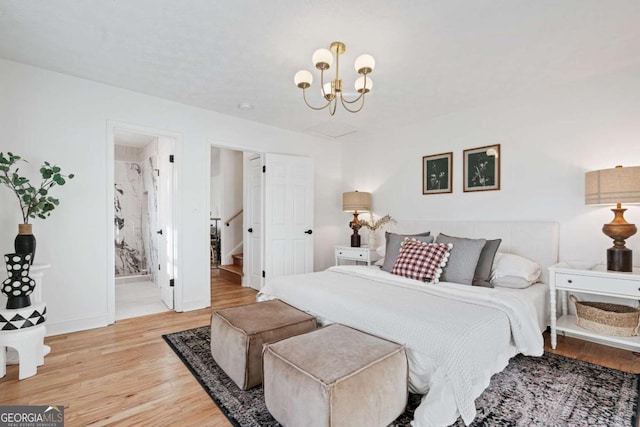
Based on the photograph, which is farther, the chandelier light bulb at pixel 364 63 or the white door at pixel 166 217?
the white door at pixel 166 217

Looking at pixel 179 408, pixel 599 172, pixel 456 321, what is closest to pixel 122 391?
pixel 179 408

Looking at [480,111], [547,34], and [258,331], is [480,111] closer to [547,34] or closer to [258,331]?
[547,34]

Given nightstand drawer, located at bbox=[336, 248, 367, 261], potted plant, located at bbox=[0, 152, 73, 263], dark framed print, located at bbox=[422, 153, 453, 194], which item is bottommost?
nightstand drawer, located at bbox=[336, 248, 367, 261]

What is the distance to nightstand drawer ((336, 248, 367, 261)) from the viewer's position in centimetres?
427

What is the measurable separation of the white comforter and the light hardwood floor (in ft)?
2.91

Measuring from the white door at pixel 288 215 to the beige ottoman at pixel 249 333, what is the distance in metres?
1.89

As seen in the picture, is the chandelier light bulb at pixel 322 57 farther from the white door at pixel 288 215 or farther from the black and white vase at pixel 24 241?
the black and white vase at pixel 24 241

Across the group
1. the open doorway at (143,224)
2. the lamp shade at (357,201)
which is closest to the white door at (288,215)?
the lamp shade at (357,201)

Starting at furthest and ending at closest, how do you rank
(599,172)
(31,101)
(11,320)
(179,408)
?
(31,101)
(599,172)
(11,320)
(179,408)

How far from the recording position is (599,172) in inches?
99.0

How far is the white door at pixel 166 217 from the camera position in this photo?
369cm

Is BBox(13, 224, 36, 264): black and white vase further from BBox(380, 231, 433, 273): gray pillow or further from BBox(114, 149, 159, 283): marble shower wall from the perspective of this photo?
BBox(380, 231, 433, 273): gray pillow

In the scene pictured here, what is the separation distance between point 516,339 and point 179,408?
215cm

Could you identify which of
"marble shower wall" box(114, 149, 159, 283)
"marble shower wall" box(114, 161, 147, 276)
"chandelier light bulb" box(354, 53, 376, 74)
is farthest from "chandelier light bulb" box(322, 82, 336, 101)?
"marble shower wall" box(114, 161, 147, 276)
